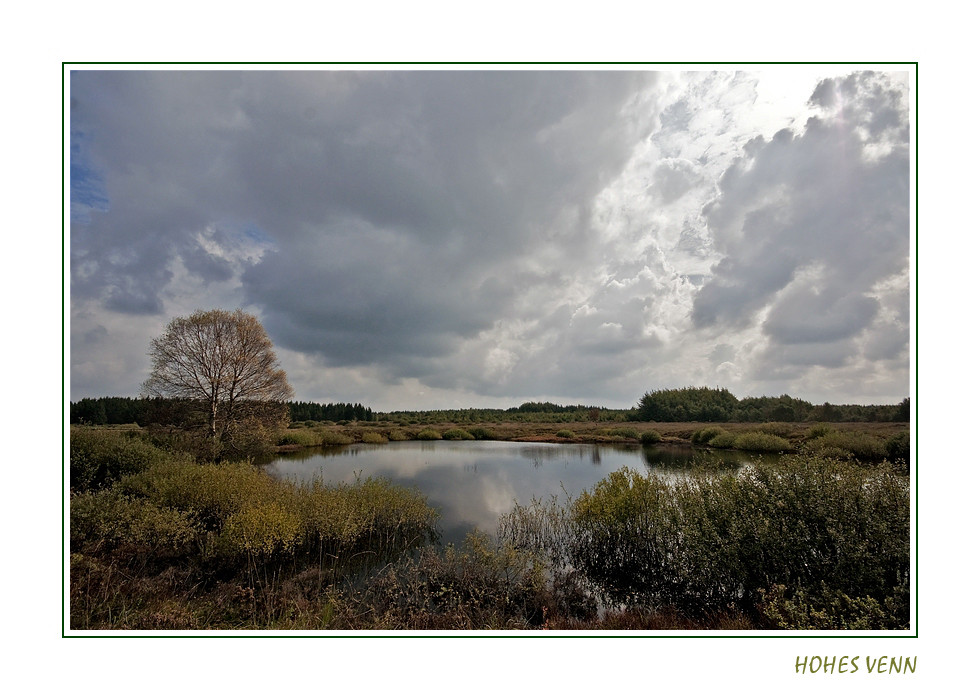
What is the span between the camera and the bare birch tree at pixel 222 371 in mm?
18094

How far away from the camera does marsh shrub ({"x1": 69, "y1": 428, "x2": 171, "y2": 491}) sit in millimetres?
11891

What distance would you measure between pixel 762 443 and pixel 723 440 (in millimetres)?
5484

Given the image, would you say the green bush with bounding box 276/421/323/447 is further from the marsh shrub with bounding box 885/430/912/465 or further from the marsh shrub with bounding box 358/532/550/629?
the marsh shrub with bounding box 885/430/912/465

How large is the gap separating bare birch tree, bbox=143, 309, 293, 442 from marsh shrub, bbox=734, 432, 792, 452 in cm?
3019

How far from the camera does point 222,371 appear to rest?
63.1 feet

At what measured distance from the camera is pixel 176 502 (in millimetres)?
11000

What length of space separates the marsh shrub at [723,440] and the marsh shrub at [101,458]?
33820 millimetres

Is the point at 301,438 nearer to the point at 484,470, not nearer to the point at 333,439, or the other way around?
the point at 333,439

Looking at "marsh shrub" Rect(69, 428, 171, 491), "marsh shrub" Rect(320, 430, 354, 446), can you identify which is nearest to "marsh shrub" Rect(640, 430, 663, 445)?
"marsh shrub" Rect(320, 430, 354, 446)

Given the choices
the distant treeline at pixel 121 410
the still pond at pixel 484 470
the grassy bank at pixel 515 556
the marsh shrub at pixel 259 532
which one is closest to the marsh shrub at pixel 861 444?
the still pond at pixel 484 470

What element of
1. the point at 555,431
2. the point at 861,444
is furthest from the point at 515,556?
the point at 555,431

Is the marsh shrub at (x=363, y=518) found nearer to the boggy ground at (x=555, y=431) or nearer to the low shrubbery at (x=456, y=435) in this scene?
the boggy ground at (x=555, y=431)

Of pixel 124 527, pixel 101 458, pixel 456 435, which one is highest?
pixel 101 458
